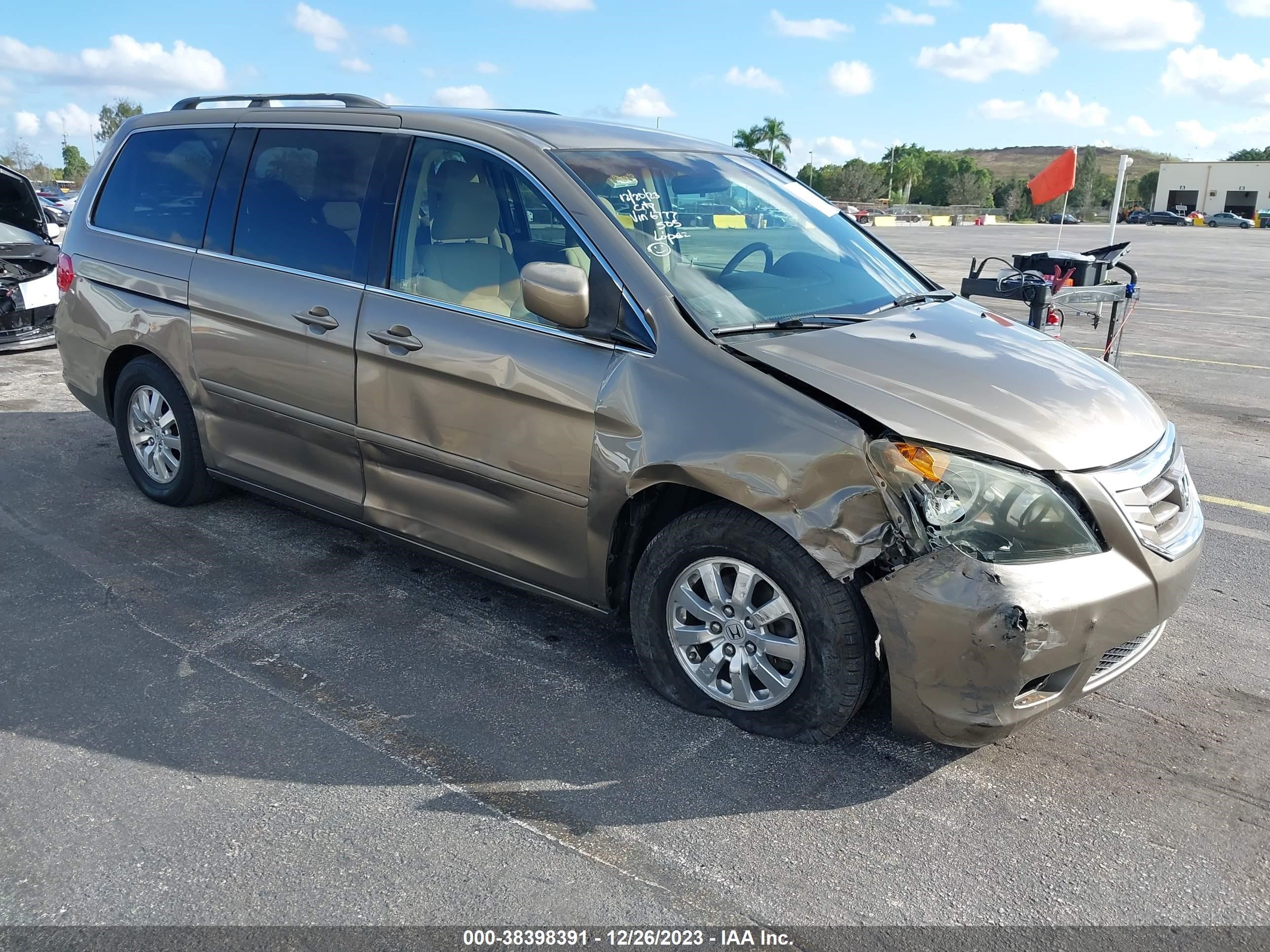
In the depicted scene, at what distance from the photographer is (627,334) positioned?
10.9 feet

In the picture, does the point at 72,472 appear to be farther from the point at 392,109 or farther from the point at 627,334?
the point at 627,334

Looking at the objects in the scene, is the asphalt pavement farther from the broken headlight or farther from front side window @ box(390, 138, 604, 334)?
front side window @ box(390, 138, 604, 334)

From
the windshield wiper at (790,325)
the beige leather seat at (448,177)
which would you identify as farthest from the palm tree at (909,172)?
the windshield wiper at (790,325)

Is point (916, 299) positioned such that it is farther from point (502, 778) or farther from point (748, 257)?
point (502, 778)

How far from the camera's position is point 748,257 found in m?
3.85

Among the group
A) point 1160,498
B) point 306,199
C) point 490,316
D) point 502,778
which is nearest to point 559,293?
point 490,316

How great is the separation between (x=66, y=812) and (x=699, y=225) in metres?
2.76

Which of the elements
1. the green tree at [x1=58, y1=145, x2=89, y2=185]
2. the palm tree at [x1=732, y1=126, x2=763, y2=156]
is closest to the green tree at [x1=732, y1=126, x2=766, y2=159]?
the palm tree at [x1=732, y1=126, x2=763, y2=156]

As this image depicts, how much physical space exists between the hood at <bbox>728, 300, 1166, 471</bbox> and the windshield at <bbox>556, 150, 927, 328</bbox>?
0.25m

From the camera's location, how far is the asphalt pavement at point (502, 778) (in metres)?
2.56

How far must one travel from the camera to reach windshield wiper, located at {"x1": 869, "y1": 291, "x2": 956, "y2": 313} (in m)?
3.87

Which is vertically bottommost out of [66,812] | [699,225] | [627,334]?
[66,812]

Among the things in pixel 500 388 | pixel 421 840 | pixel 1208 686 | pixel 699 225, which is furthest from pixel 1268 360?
pixel 421 840

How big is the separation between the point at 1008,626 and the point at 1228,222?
98.2 meters
